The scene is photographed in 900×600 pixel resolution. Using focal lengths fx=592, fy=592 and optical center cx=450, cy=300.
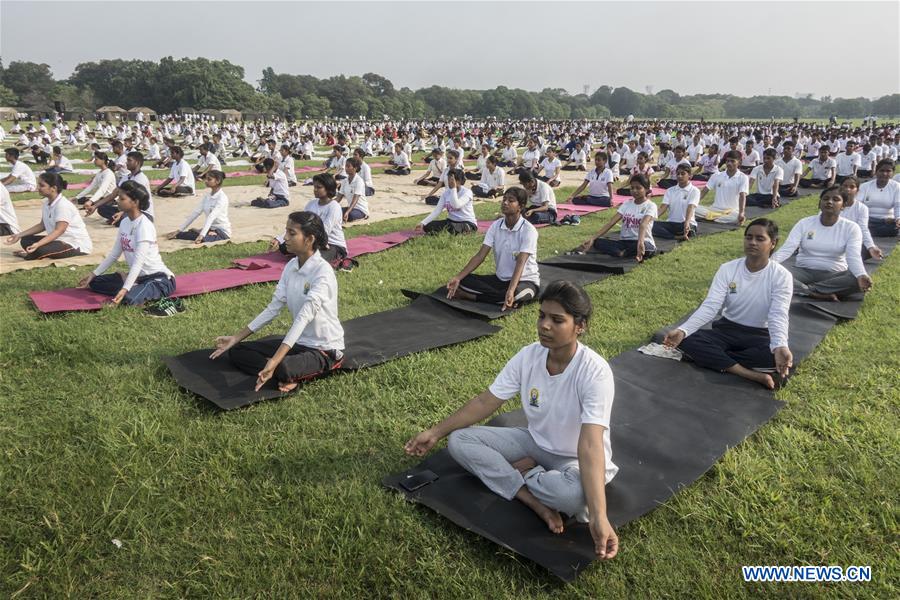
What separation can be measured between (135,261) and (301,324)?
2716mm

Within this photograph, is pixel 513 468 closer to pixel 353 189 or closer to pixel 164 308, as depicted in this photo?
pixel 164 308

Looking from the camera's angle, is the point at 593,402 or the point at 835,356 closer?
the point at 593,402

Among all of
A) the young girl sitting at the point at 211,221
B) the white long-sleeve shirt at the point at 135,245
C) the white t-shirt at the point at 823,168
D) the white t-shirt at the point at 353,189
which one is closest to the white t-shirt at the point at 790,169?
the white t-shirt at the point at 823,168

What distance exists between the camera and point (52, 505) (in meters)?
2.87

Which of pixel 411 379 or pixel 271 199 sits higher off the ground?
pixel 271 199

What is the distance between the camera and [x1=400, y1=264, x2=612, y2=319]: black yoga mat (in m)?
5.67

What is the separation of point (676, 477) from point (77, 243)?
772cm

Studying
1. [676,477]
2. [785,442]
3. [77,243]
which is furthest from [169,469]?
[77,243]

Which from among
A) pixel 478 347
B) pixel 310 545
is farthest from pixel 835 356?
pixel 310 545

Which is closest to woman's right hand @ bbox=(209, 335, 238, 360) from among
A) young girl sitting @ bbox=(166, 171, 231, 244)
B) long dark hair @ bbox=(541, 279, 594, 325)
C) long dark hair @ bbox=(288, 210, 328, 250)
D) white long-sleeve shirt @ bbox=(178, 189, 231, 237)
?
long dark hair @ bbox=(288, 210, 328, 250)

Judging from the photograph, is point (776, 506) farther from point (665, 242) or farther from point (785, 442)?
point (665, 242)

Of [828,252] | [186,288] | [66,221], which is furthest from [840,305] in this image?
[66,221]

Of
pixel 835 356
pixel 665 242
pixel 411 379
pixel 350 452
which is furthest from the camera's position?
pixel 665 242

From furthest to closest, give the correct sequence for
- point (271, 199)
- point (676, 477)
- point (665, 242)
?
point (271, 199) < point (665, 242) < point (676, 477)
